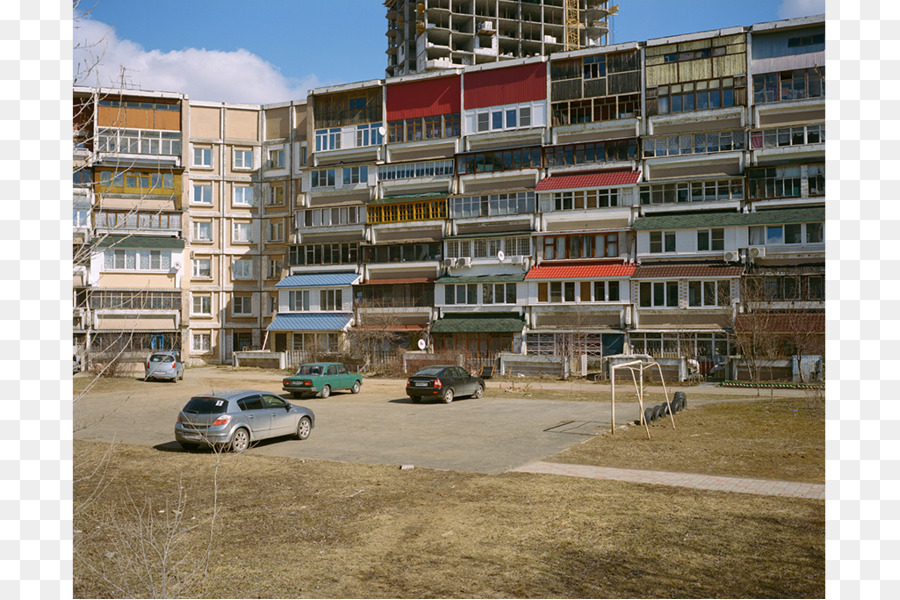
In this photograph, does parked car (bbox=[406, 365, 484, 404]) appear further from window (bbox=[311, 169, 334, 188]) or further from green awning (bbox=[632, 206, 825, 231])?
window (bbox=[311, 169, 334, 188])

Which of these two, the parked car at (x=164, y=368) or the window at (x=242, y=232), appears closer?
the parked car at (x=164, y=368)

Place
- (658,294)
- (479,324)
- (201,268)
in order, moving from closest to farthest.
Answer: (658,294) → (479,324) → (201,268)

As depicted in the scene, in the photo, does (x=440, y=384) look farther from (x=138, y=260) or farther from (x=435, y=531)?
(x=138, y=260)

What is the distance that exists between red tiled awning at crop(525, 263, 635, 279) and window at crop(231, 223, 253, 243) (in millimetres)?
30801

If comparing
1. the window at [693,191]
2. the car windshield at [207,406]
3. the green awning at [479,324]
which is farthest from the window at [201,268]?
the car windshield at [207,406]

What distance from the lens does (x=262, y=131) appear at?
2869 inches

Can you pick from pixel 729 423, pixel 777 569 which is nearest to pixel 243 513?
pixel 777 569

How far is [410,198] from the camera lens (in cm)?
6322

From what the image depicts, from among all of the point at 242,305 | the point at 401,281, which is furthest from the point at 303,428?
the point at 242,305

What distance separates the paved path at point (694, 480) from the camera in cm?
1366

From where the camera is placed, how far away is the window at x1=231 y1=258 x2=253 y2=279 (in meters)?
71.9

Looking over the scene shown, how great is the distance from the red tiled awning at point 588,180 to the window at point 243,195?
3074 cm

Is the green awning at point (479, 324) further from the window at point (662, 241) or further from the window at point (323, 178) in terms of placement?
the window at point (323, 178)

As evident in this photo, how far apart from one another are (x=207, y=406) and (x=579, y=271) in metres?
40.7
